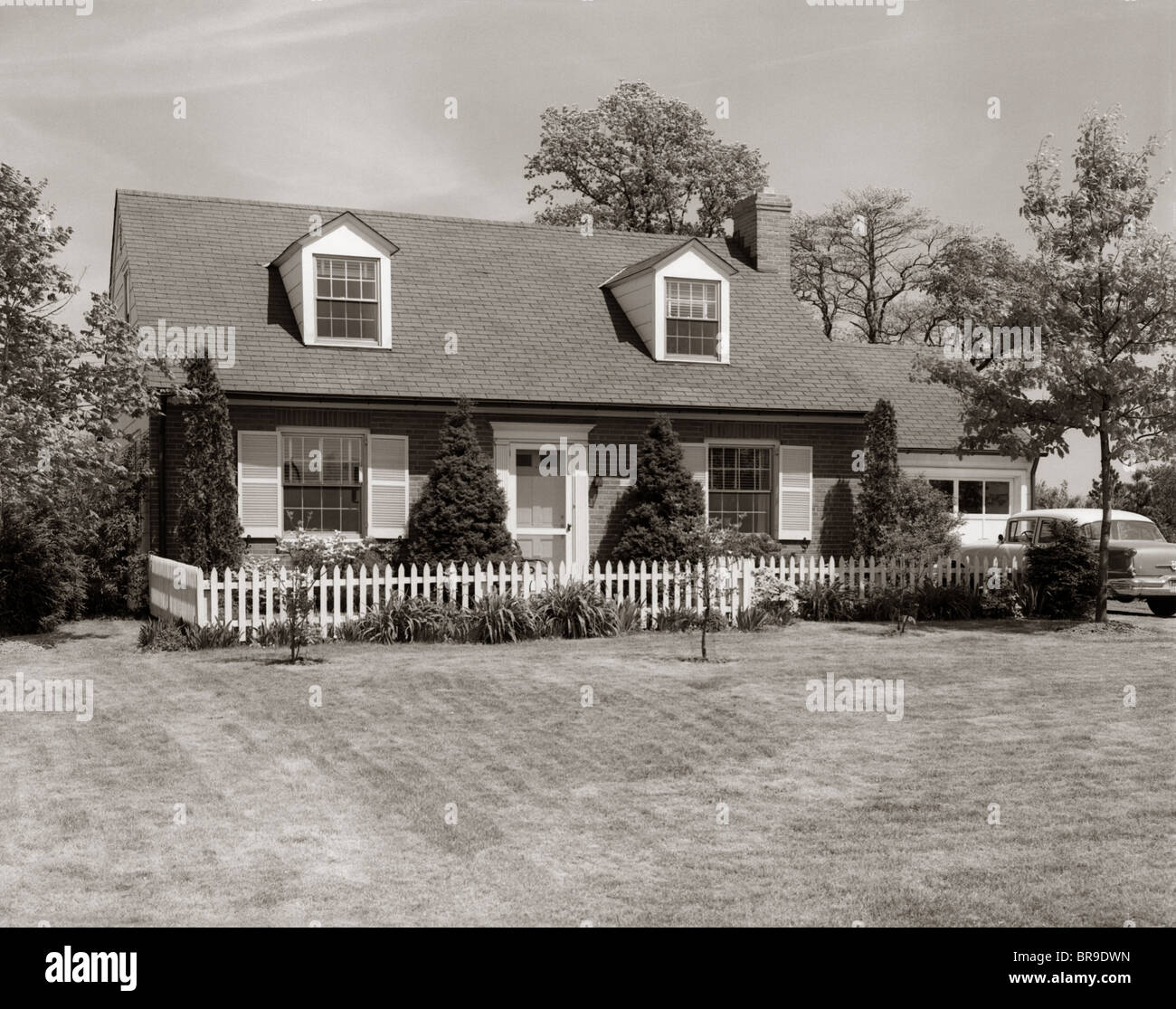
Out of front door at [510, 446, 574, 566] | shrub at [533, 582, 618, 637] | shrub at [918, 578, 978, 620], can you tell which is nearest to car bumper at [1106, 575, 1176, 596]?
shrub at [918, 578, 978, 620]

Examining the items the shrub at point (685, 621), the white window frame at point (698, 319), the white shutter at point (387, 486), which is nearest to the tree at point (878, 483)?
the white window frame at point (698, 319)

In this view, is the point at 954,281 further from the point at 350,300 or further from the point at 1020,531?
the point at 350,300

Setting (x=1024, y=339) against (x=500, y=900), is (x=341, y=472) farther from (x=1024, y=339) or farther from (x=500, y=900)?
(x=500, y=900)

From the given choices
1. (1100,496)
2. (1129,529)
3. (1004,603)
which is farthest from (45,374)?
(1100,496)

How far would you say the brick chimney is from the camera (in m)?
26.0

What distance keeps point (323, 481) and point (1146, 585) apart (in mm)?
13564

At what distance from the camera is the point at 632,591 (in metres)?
17.9

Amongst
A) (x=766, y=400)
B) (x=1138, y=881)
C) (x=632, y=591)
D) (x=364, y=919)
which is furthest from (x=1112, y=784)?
(x=766, y=400)

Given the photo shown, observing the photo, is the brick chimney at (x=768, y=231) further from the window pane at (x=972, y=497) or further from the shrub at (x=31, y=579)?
the shrub at (x=31, y=579)

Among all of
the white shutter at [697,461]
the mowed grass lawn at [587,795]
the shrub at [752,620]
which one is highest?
the white shutter at [697,461]

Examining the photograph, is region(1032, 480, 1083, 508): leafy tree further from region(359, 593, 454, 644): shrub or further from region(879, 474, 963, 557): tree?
region(359, 593, 454, 644): shrub

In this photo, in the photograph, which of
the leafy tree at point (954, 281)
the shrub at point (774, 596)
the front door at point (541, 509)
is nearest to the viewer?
the shrub at point (774, 596)

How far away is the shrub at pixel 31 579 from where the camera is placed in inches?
695

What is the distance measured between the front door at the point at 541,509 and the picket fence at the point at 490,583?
2.33ft
